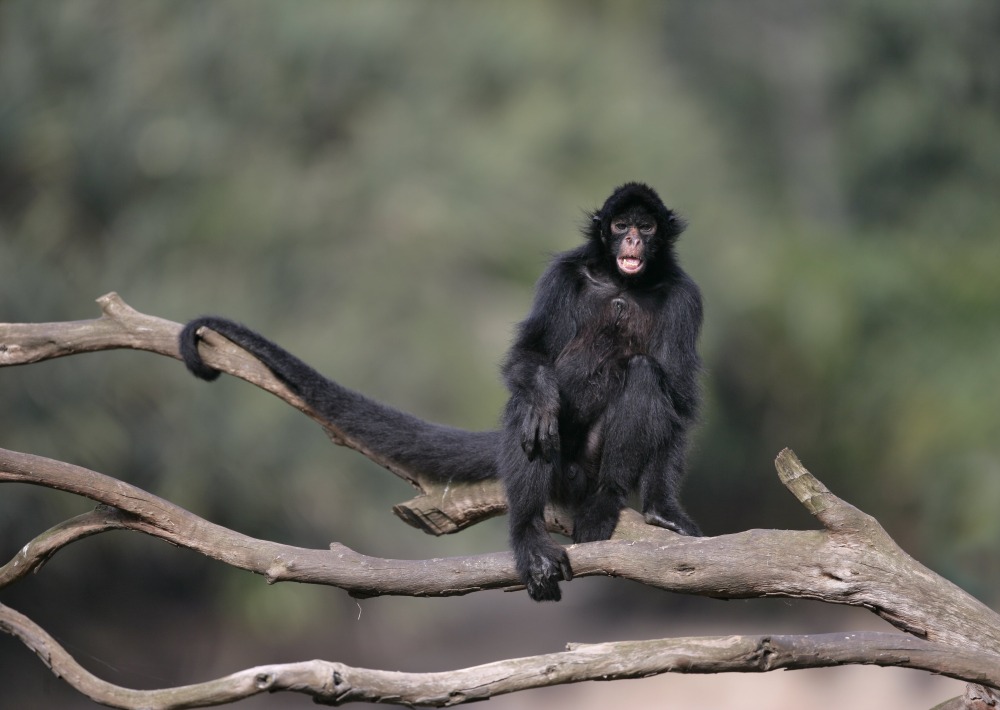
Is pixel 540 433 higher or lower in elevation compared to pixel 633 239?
lower

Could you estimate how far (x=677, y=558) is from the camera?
5.61 m

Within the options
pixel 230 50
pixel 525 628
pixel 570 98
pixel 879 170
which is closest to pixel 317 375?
pixel 230 50

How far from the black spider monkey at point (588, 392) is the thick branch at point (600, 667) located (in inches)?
54.2

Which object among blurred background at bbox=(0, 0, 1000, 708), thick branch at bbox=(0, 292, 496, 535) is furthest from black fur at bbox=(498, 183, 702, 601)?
blurred background at bbox=(0, 0, 1000, 708)

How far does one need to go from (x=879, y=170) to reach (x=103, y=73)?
16700mm

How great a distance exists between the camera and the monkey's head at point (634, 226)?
283 inches

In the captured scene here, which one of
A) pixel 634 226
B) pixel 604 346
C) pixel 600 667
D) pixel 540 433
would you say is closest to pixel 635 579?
pixel 600 667

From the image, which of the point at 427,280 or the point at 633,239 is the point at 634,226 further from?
the point at 427,280

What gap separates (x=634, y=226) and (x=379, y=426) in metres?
2.04

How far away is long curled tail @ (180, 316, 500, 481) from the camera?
7.10m

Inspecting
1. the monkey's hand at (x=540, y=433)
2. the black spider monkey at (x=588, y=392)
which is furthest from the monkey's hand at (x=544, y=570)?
the monkey's hand at (x=540, y=433)

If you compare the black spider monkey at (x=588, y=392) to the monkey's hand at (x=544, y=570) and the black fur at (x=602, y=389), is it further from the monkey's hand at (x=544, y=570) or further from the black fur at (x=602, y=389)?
the monkey's hand at (x=544, y=570)

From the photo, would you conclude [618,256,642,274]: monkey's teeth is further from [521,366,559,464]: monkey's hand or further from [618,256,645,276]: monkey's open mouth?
[521,366,559,464]: monkey's hand

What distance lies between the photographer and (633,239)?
23.6 ft
